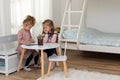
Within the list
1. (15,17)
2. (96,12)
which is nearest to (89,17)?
(96,12)

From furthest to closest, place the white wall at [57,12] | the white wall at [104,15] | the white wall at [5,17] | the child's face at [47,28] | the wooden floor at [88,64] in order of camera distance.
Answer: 1. the white wall at [57,12]
2. the white wall at [104,15]
3. the white wall at [5,17]
4. the child's face at [47,28]
5. the wooden floor at [88,64]

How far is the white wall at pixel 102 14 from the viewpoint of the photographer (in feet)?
18.3

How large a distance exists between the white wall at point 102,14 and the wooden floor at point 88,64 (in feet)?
2.90

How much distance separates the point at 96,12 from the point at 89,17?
0.80ft

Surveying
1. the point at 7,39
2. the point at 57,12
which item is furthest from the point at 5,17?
the point at 57,12

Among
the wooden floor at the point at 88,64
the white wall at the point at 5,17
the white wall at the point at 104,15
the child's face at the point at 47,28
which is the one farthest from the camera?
the white wall at the point at 104,15

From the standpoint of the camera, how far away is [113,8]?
5578 millimetres

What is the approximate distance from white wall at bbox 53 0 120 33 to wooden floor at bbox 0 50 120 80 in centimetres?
88

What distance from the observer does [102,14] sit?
5742 millimetres

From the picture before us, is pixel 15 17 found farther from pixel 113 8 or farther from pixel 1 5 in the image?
pixel 113 8

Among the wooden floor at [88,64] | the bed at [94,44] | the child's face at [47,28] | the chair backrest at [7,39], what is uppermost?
the child's face at [47,28]

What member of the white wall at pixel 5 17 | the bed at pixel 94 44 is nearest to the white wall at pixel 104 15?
the bed at pixel 94 44

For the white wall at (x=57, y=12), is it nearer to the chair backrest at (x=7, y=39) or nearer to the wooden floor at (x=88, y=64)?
the wooden floor at (x=88, y=64)

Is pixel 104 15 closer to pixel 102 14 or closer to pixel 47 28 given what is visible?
pixel 102 14
